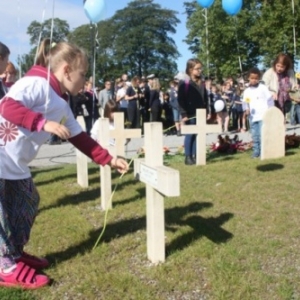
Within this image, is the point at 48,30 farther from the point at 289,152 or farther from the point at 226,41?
the point at 226,41

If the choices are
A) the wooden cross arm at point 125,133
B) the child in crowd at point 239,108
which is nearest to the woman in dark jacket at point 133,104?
the child in crowd at point 239,108

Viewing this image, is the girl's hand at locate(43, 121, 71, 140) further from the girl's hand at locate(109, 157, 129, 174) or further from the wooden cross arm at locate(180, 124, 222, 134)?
the wooden cross arm at locate(180, 124, 222, 134)

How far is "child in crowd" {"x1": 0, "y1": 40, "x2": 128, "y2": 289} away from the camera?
3023mm

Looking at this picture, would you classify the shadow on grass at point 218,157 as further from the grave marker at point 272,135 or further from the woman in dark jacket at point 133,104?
the woman in dark jacket at point 133,104

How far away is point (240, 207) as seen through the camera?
195 inches

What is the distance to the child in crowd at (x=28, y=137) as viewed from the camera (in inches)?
119

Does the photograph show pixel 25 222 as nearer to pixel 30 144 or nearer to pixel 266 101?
pixel 30 144

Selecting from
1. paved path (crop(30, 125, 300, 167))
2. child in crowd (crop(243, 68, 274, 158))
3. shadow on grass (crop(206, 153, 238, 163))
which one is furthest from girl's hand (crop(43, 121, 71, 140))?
paved path (crop(30, 125, 300, 167))

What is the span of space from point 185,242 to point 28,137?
1586 millimetres

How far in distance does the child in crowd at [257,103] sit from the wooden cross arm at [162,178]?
502 cm

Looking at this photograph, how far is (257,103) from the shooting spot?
839 centimetres

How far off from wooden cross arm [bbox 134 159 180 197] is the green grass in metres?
0.61

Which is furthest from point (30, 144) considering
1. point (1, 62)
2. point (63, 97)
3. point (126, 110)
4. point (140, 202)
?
point (126, 110)

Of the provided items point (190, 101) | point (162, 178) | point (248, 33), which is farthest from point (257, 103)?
point (248, 33)
